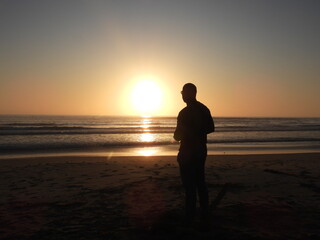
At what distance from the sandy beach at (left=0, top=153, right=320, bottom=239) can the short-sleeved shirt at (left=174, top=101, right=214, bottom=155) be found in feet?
A: 3.70

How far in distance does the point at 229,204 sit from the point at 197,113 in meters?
2.35

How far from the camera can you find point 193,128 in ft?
14.7

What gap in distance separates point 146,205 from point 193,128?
7.23ft

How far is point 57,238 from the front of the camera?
4281 millimetres

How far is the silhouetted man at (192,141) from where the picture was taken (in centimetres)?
447

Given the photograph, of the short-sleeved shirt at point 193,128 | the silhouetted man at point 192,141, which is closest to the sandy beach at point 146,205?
the silhouetted man at point 192,141

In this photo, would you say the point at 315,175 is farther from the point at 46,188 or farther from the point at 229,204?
the point at 46,188

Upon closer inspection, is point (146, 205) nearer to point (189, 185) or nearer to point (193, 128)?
point (189, 185)

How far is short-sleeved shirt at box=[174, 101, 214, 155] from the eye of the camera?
4.48 metres

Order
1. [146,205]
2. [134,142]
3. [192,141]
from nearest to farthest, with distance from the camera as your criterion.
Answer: [192,141], [146,205], [134,142]

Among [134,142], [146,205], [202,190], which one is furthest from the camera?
[134,142]

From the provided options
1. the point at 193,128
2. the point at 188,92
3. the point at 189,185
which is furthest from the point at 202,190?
the point at 188,92

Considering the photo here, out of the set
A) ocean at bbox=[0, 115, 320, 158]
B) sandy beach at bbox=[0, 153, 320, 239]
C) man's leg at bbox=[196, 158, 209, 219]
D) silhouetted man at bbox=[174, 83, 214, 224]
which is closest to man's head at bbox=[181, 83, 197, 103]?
silhouetted man at bbox=[174, 83, 214, 224]

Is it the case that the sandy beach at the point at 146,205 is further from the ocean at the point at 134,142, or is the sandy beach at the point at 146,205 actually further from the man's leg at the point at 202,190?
the ocean at the point at 134,142
